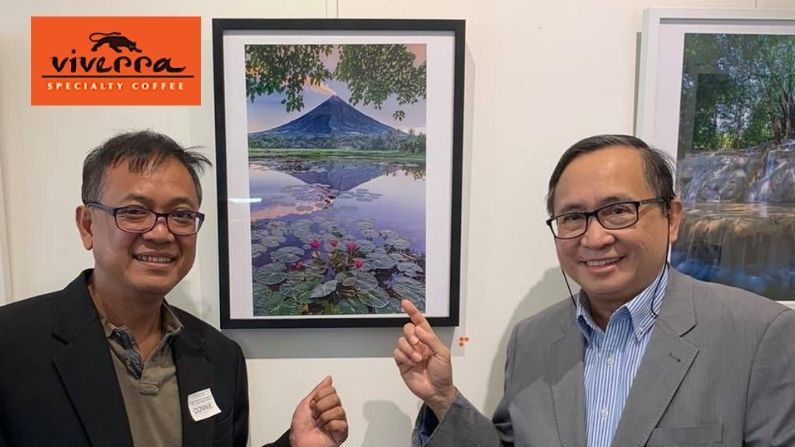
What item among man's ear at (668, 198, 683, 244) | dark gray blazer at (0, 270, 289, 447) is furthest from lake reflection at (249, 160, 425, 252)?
man's ear at (668, 198, 683, 244)

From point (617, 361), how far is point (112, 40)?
1.38 metres

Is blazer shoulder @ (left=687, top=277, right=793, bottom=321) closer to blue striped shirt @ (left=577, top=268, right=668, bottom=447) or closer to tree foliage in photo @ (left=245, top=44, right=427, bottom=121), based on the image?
blue striped shirt @ (left=577, top=268, right=668, bottom=447)

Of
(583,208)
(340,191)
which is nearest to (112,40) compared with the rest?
(340,191)

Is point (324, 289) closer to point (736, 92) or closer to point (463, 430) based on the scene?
point (463, 430)

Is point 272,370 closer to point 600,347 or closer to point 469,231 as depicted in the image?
point 469,231

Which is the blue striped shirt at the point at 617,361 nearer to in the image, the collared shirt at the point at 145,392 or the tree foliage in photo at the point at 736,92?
the tree foliage in photo at the point at 736,92

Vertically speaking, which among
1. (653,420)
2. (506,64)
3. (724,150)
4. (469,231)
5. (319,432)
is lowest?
(319,432)

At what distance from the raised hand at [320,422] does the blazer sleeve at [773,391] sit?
83cm

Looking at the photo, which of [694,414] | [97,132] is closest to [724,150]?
[694,414]

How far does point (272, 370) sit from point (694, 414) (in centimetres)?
99

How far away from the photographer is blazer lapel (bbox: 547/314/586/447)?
1.05m

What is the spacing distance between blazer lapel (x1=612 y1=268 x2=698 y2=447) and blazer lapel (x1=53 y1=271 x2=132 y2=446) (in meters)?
0.95

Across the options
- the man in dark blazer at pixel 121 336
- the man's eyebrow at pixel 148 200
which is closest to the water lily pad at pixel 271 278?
the man in dark blazer at pixel 121 336

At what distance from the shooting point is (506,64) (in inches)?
53.3
